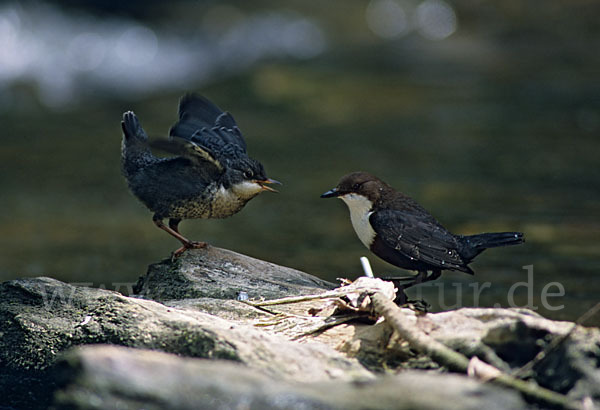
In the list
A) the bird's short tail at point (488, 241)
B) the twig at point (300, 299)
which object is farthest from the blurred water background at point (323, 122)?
the twig at point (300, 299)

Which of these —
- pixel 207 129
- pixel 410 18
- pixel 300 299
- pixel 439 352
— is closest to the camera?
pixel 439 352

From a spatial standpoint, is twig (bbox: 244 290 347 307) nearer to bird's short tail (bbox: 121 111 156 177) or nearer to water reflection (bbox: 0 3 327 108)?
bird's short tail (bbox: 121 111 156 177)

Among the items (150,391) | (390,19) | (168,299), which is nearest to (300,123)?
(390,19)

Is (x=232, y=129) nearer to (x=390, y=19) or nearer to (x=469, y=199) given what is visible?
(x=469, y=199)

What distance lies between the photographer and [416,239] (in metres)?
4.56

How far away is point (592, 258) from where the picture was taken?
6672mm

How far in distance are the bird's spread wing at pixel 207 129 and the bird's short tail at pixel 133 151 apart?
0.22 m

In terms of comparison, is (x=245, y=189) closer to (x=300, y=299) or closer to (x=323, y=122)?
(x=300, y=299)

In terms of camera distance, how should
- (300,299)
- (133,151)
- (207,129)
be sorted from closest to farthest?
(300,299) < (133,151) < (207,129)

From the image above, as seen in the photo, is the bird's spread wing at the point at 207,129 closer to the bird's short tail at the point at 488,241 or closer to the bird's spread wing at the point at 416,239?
the bird's spread wing at the point at 416,239

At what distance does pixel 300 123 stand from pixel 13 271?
5.95 metres

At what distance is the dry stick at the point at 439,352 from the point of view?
265 centimetres

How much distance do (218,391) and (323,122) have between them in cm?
984

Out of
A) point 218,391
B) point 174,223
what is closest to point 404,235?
point 174,223
